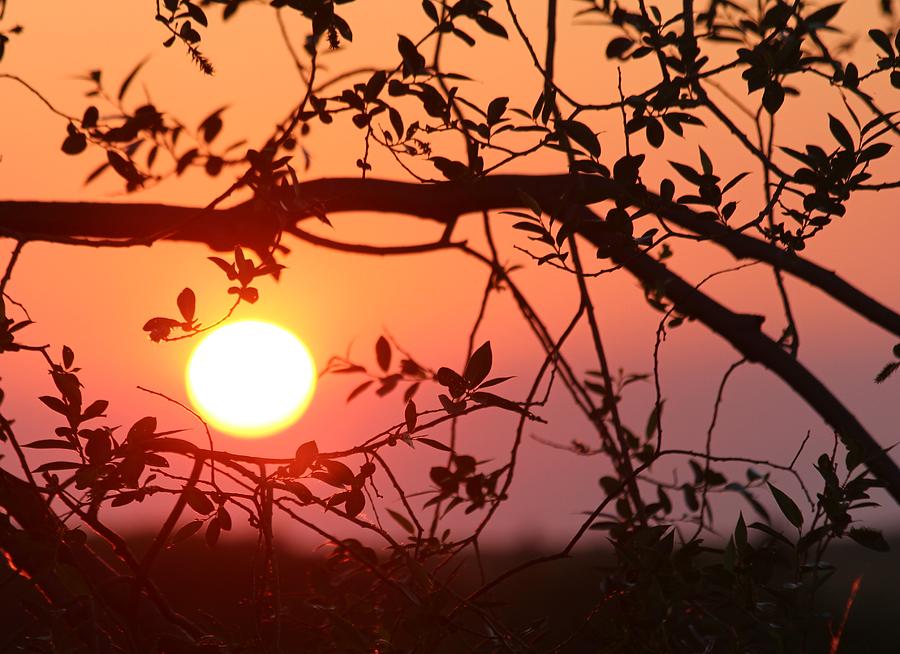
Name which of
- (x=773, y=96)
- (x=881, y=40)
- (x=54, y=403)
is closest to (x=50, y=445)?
(x=54, y=403)

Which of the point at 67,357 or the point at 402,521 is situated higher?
the point at 67,357

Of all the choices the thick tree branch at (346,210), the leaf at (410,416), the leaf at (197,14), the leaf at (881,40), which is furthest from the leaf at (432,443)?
the leaf at (881,40)

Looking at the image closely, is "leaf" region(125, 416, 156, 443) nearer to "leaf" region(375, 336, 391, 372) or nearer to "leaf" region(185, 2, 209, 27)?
"leaf" region(185, 2, 209, 27)

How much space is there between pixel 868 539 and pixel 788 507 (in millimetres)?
195

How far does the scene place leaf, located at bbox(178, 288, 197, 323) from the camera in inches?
82.5

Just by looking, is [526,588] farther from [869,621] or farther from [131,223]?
[131,223]

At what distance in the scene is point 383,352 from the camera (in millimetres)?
2934

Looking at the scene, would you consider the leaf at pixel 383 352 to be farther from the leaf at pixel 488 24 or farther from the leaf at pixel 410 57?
the leaf at pixel 488 24

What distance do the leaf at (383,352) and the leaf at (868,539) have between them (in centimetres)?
134

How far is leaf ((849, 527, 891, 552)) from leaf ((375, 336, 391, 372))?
1.34m

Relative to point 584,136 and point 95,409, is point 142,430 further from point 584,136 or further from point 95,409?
point 584,136

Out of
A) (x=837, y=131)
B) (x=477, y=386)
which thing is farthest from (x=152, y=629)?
(x=837, y=131)

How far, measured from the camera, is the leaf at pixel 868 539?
2.11 metres

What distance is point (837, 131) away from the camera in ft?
6.64
